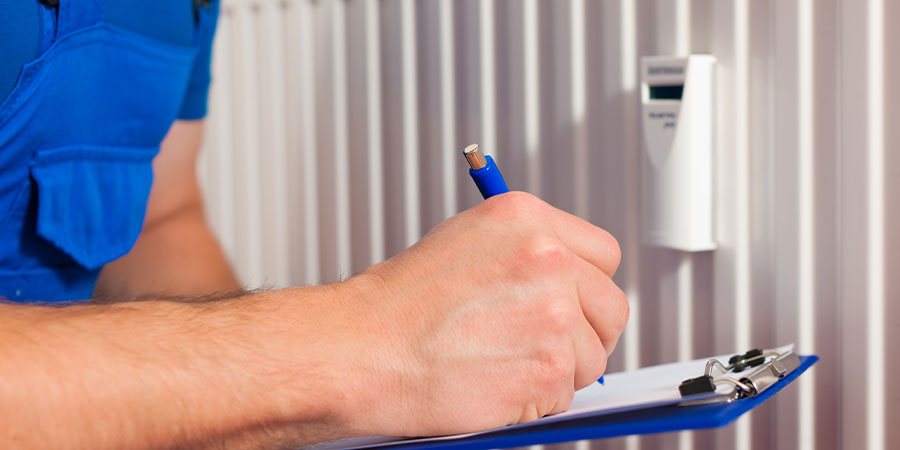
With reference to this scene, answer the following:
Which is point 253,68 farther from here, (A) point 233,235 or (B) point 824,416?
(B) point 824,416

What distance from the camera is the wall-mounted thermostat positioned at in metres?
0.67

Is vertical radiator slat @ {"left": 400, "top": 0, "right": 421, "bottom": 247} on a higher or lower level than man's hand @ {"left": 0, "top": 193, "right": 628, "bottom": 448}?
higher

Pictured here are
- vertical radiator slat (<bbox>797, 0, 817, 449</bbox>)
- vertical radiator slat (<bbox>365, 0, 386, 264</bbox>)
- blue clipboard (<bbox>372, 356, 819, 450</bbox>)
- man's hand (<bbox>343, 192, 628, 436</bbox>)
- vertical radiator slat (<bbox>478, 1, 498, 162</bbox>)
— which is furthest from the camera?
vertical radiator slat (<bbox>365, 0, 386, 264</bbox>)

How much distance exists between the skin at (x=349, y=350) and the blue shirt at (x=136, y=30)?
35 centimetres

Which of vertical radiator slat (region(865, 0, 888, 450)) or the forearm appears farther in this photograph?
vertical radiator slat (region(865, 0, 888, 450))

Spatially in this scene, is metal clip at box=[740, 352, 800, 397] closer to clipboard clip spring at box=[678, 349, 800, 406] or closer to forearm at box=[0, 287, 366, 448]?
clipboard clip spring at box=[678, 349, 800, 406]

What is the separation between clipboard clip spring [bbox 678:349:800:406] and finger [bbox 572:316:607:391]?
0.22 ft

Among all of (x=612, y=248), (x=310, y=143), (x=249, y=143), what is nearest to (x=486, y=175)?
(x=612, y=248)

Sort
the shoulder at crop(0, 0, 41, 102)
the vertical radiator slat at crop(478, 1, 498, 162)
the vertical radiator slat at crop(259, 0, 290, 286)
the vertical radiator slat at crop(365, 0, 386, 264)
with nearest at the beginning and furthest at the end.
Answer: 1. the shoulder at crop(0, 0, 41, 102)
2. the vertical radiator slat at crop(478, 1, 498, 162)
3. the vertical radiator slat at crop(365, 0, 386, 264)
4. the vertical radiator slat at crop(259, 0, 290, 286)

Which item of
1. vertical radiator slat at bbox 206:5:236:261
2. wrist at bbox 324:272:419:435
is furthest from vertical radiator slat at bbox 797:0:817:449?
vertical radiator slat at bbox 206:5:236:261

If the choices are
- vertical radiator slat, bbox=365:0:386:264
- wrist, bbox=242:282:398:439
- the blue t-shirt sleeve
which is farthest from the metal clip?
the blue t-shirt sleeve

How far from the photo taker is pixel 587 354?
54 centimetres

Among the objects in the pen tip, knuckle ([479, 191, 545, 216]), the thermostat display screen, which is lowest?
knuckle ([479, 191, 545, 216])

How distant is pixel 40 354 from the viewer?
1.46 feet
